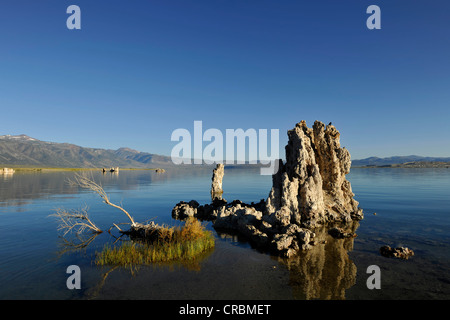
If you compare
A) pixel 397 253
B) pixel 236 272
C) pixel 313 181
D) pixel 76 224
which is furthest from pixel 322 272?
pixel 76 224

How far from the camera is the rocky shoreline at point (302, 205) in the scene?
26.7 m

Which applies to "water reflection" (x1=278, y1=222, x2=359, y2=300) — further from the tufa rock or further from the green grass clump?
the green grass clump

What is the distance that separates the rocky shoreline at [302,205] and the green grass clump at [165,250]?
6.82 meters

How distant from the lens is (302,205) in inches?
1357

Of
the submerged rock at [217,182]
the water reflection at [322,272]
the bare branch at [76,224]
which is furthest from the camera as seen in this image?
the submerged rock at [217,182]

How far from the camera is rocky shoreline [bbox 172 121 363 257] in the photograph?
26.7 m

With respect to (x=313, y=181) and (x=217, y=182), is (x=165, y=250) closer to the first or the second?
(x=313, y=181)

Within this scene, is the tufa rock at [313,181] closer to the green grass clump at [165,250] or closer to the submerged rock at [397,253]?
the submerged rock at [397,253]

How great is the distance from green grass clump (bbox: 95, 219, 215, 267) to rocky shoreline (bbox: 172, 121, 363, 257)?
682 cm

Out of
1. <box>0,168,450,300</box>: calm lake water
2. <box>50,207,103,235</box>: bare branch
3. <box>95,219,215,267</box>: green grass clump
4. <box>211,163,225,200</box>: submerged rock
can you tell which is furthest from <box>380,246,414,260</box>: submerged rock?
<box>211,163,225,200</box>: submerged rock

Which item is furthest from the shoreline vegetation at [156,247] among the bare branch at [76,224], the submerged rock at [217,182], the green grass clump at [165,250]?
the submerged rock at [217,182]
